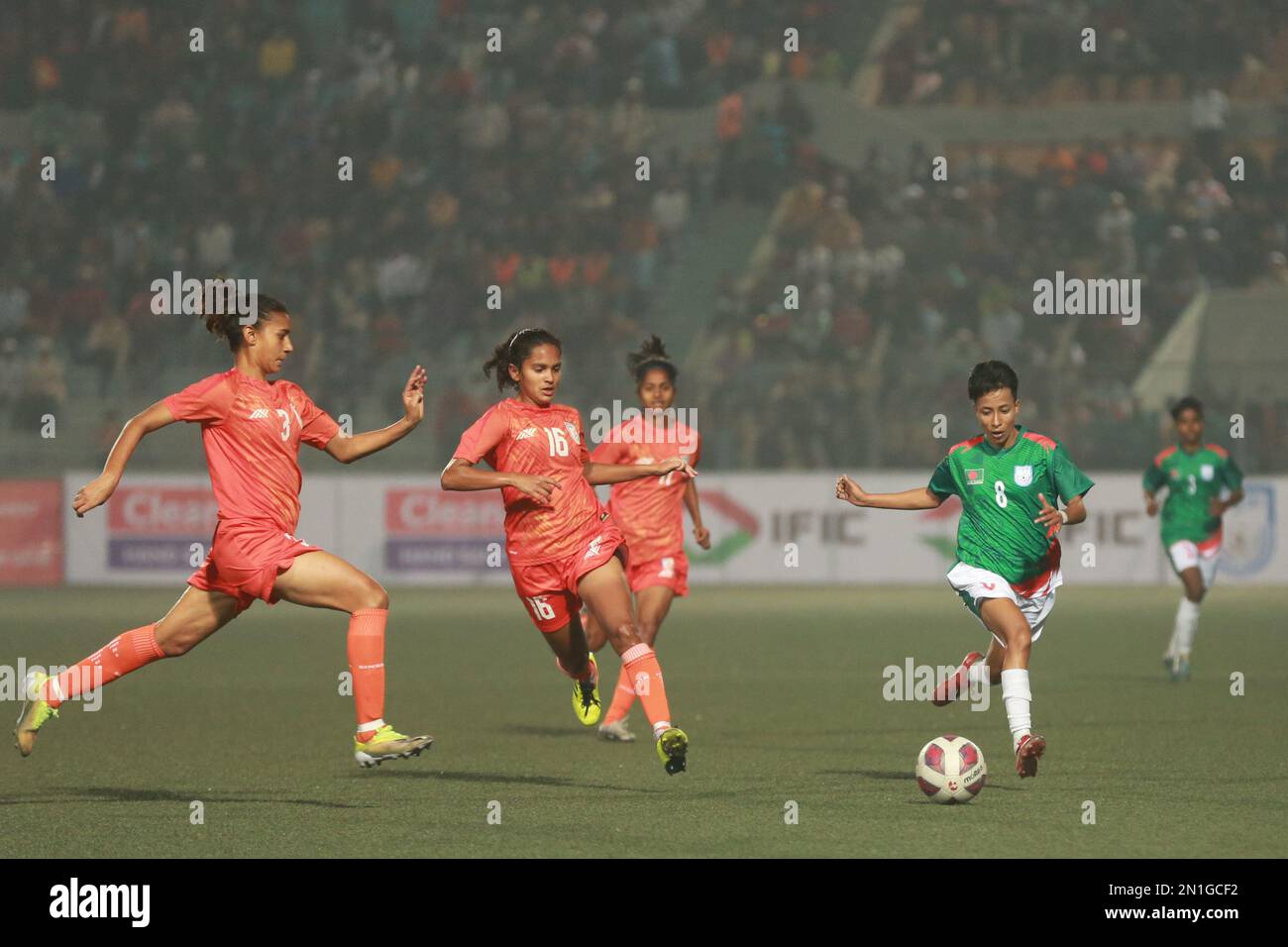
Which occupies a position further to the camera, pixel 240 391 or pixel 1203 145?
pixel 1203 145

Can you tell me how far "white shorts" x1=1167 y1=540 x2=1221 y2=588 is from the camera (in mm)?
14961

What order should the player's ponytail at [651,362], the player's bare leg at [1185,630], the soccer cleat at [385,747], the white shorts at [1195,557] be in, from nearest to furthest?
1. the soccer cleat at [385,747]
2. the player's ponytail at [651,362]
3. the player's bare leg at [1185,630]
4. the white shorts at [1195,557]

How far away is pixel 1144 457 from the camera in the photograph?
2327cm

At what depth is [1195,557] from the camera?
49.3 feet

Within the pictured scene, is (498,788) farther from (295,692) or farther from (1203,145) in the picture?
(1203,145)

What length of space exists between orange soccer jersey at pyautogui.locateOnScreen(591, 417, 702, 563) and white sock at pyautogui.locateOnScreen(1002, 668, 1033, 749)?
9.08 ft

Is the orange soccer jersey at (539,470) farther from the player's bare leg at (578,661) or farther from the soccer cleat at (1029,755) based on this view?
the soccer cleat at (1029,755)

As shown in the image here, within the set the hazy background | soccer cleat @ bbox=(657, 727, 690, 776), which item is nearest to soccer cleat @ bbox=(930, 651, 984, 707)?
soccer cleat @ bbox=(657, 727, 690, 776)

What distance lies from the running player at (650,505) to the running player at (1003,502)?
1986 millimetres

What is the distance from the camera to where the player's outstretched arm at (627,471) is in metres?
8.72

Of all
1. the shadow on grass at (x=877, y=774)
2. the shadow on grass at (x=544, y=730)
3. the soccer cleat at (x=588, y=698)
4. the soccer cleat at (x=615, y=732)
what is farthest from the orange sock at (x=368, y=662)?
the shadow on grass at (x=544, y=730)

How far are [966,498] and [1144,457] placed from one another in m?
14.7

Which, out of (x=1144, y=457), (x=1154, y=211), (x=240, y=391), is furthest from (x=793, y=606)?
(x=240, y=391)

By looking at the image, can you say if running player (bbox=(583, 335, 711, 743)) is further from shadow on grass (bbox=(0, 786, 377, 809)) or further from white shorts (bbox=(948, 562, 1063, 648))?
shadow on grass (bbox=(0, 786, 377, 809))
